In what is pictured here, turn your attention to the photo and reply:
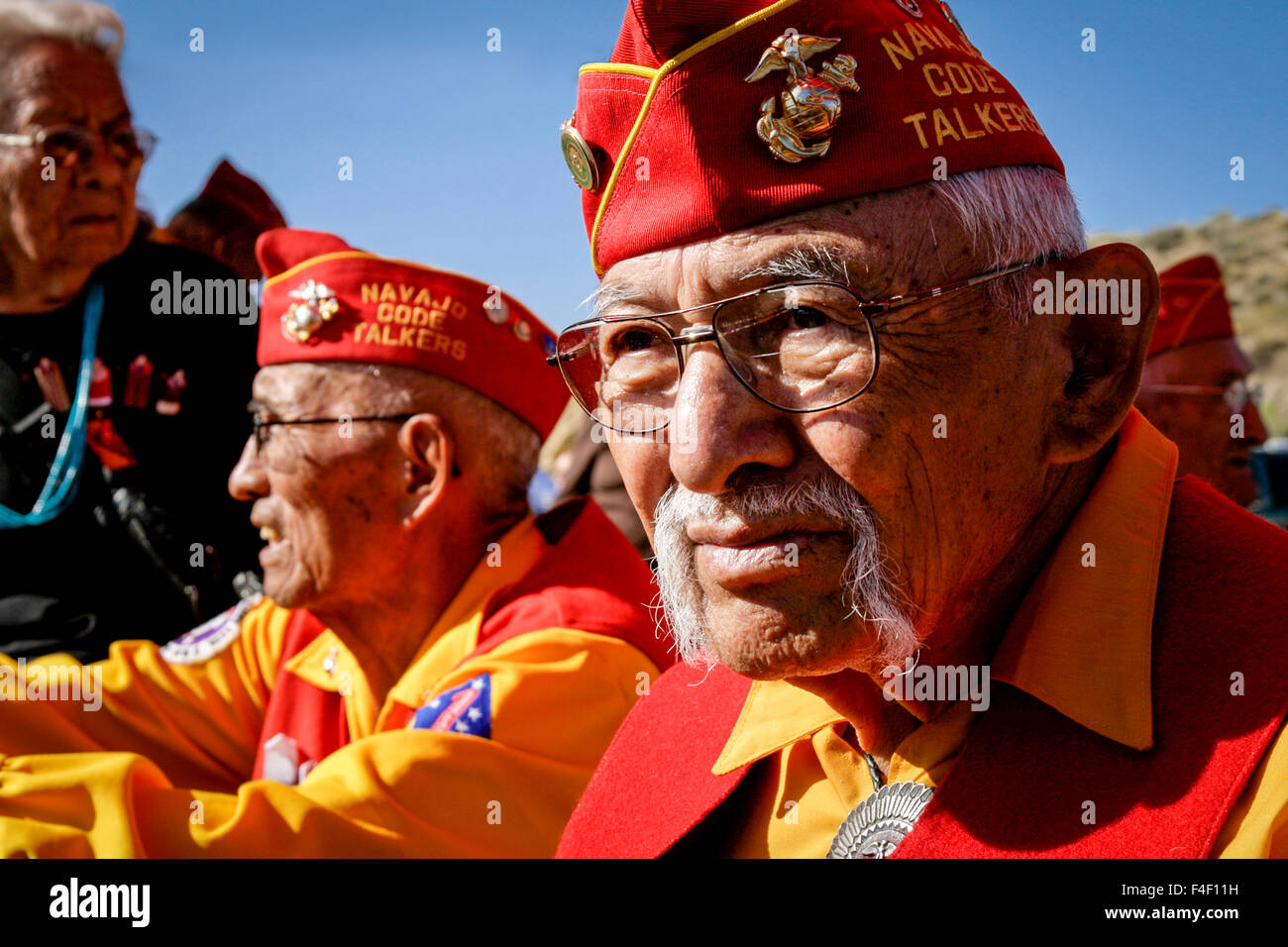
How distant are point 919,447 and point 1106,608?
328 millimetres

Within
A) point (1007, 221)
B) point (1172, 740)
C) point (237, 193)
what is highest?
point (237, 193)

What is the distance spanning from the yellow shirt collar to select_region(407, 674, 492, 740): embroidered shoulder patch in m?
1.50

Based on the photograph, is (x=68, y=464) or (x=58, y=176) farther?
(x=58, y=176)

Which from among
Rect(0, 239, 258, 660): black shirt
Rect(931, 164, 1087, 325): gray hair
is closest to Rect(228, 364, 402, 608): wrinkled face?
Rect(0, 239, 258, 660): black shirt

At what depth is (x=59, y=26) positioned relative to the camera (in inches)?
183

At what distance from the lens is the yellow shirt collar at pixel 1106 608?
1545 mm

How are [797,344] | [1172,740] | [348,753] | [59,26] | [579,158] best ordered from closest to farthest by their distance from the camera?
1. [1172,740]
2. [797,344]
3. [579,158]
4. [348,753]
5. [59,26]

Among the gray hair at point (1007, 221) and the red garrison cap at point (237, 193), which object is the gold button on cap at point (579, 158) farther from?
the red garrison cap at point (237, 193)

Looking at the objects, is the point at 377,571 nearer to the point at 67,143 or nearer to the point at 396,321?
the point at 396,321

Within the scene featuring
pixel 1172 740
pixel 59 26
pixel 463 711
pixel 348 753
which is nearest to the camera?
pixel 1172 740

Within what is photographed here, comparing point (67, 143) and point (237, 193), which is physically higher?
point (67, 143)

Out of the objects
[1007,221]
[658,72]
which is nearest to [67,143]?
[658,72]
